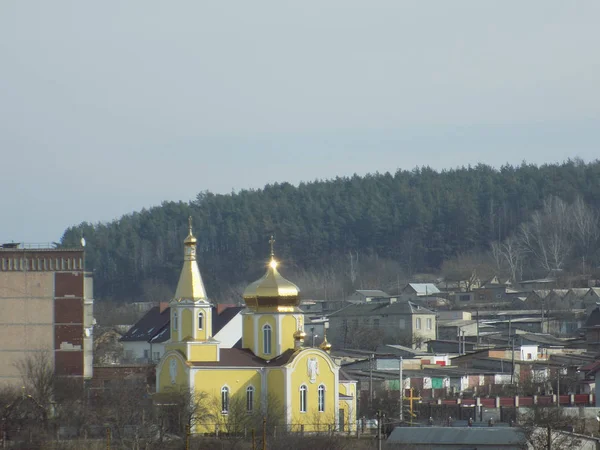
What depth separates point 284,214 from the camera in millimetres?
162000

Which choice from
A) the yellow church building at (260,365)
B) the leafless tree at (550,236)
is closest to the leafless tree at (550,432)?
the yellow church building at (260,365)

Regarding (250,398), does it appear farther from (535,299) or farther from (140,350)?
(535,299)

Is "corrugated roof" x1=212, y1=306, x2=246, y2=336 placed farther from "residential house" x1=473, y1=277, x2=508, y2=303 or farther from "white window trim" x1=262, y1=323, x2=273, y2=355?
"residential house" x1=473, y1=277, x2=508, y2=303

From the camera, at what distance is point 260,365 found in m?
52.6

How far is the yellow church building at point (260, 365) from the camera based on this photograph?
→ 51.6 m

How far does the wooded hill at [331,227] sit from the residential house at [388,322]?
5304cm

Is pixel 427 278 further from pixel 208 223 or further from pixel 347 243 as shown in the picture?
pixel 208 223

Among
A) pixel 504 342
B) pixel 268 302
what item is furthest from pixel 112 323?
pixel 268 302

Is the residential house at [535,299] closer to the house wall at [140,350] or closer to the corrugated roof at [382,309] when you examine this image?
the corrugated roof at [382,309]

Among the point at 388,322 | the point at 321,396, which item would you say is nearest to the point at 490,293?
the point at 388,322

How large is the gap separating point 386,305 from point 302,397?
44.7 m

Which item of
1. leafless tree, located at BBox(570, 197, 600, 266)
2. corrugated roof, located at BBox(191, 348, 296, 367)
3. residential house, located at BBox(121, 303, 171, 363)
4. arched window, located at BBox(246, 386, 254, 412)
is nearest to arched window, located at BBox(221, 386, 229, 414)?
arched window, located at BBox(246, 386, 254, 412)

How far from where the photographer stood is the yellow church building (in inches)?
2032

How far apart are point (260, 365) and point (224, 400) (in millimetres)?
1685
